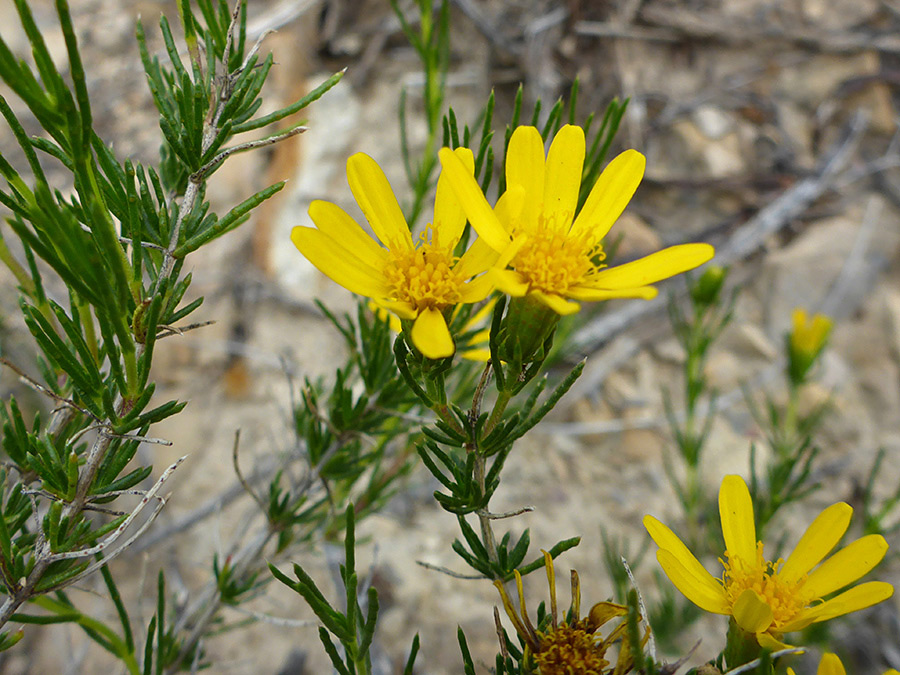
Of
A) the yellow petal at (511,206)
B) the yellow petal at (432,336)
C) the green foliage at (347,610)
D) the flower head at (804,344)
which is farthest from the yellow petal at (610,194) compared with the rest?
the flower head at (804,344)

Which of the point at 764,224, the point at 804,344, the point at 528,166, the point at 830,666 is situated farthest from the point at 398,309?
the point at 764,224

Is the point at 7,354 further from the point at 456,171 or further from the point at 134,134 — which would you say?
the point at 456,171

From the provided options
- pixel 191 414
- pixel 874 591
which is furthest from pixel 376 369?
pixel 191 414

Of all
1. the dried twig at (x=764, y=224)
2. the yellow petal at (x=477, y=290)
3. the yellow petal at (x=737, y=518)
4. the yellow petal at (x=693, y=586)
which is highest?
the dried twig at (x=764, y=224)

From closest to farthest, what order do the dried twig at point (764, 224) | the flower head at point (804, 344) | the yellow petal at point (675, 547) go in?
1. the yellow petal at point (675, 547)
2. the flower head at point (804, 344)
3. the dried twig at point (764, 224)

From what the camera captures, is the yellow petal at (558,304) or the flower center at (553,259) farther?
the flower center at (553,259)

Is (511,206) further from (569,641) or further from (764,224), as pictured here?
(764,224)

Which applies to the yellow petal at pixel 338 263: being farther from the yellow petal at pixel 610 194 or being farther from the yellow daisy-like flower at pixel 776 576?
the yellow daisy-like flower at pixel 776 576
